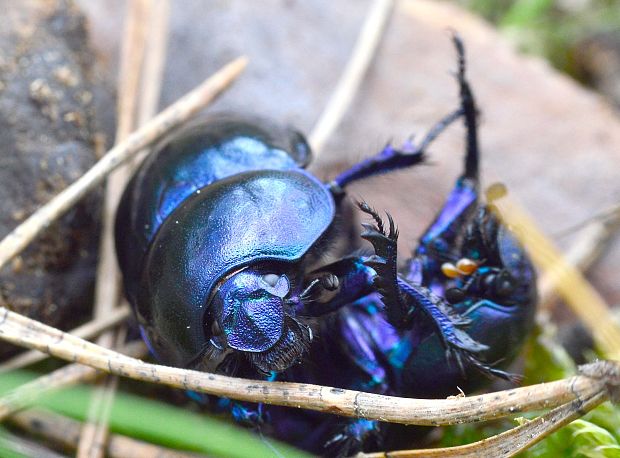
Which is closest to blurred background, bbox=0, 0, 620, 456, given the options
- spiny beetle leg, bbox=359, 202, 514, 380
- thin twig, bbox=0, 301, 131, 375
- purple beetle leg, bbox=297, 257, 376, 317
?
thin twig, bbox=0, 301, 131, 375

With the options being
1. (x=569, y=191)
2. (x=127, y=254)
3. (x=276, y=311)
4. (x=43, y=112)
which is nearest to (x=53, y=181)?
(x=43, y=112)

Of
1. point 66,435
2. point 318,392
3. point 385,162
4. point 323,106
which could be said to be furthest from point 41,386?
point 323,106

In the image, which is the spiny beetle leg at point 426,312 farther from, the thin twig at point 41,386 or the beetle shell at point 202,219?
the thin twig at point 41,386

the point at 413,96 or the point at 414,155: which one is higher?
the point at 414,155

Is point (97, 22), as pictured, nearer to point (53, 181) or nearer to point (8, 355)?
point (53, 181)

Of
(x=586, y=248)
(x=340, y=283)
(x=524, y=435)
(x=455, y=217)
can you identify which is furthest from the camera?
(x=586, y=248)

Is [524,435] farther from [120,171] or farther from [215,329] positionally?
[120,171]
